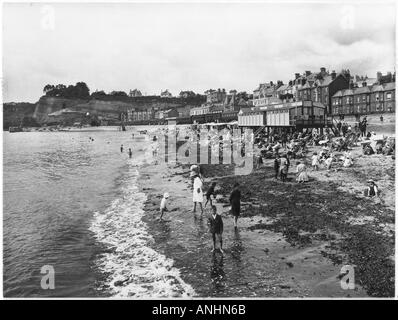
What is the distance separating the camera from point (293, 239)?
12.9 m

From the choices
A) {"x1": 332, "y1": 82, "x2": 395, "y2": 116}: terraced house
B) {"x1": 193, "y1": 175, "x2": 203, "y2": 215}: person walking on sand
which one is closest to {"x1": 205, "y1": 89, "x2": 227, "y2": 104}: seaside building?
{"x1": 332, "y1": 82, "x2": 395, "y2": 116}: terraced house

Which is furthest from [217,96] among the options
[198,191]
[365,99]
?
[198,191]

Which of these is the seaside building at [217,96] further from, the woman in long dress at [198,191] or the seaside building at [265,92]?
the woman in long dress at [198,191]

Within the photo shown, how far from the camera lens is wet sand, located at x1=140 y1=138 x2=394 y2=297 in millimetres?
9938

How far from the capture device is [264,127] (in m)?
48.9

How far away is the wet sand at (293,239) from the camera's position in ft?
32.6

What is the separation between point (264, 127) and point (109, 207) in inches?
1270

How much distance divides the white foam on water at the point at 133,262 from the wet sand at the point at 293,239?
430mm

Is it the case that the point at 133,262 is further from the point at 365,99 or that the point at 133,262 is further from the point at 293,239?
the point at 365,99

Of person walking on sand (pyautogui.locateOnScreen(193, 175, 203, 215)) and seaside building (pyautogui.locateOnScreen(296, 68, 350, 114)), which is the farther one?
seaside building (pyautogui.locateOnScreen(296, 68, 350, 114))

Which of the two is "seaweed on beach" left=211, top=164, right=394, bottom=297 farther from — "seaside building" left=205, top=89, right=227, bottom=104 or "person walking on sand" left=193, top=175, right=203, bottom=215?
"seaside building" left=205, top=89, right=227, bottom=104

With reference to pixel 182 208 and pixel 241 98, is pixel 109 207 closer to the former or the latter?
pixel 182 208

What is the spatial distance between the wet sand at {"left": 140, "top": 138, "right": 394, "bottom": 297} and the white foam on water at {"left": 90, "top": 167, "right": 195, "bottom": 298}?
0.43 meters
